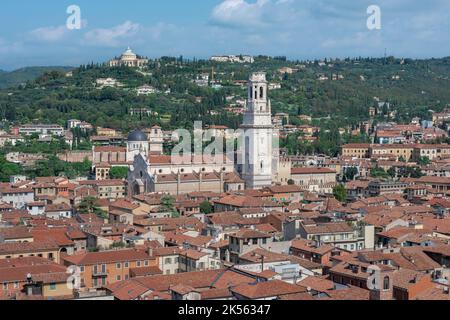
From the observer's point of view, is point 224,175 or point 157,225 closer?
point 157,225

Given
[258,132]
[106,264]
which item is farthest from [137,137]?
[106,264]

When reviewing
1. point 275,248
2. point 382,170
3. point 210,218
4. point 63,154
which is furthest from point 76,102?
point 275,248

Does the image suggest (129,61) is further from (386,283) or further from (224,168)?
(386,283)

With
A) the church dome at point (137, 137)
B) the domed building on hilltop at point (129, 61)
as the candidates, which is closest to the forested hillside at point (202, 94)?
the domed building on hilltop at point (129, 61)

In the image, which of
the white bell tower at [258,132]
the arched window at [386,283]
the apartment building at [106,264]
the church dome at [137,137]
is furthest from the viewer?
the church dome at [137,137]

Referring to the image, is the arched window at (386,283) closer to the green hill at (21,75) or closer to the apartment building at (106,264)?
the apartment building at (106,264)
